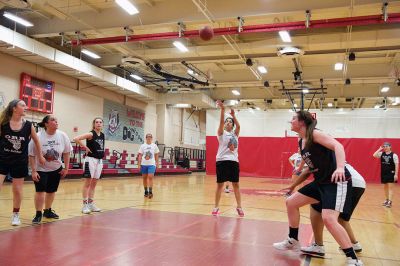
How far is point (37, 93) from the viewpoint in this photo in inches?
593

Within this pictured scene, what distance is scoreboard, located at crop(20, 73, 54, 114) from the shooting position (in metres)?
14.4

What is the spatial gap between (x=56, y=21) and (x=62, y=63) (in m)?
1.99

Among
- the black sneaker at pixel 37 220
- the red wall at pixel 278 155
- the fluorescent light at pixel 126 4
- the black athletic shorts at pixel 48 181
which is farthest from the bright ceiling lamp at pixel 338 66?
the black sneaker at pixel 37 220

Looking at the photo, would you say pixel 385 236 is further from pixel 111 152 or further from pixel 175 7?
pixel 111 152

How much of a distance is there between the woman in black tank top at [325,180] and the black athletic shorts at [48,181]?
12.2 feet

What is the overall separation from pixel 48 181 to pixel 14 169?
0.72 m

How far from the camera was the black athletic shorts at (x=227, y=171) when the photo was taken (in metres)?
6.61

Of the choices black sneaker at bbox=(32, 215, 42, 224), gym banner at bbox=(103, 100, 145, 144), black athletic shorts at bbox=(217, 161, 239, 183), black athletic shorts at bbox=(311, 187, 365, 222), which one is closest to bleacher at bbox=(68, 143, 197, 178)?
gym banner at bbox=(103, 100, 145, 144)

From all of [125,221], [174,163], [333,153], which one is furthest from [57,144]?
[174,163]

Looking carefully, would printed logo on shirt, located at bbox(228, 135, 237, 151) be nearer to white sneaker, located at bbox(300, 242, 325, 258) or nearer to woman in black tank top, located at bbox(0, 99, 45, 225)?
white sneaker, located at bbox(300, 242, 325, 258)

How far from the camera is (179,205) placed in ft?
26.2

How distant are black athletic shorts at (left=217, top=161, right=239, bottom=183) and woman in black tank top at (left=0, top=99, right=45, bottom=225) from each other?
314 cm

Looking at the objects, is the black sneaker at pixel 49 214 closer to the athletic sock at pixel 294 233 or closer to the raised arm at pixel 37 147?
the raised arm at pixel 37 147

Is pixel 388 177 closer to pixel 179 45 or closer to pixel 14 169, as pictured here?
pixel 179 45
